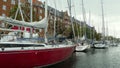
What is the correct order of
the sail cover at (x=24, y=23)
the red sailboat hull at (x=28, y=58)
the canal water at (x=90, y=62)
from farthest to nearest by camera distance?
the canal water at (x=90, y=62)
the sail cover at (x=24, y=23)
the red sailboat hull at (x=28, y=58)

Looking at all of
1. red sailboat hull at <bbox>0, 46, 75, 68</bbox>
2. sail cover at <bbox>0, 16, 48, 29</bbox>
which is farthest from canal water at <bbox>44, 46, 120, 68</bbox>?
sail cover at <bbox>0, 16, 48, 29</bbox>

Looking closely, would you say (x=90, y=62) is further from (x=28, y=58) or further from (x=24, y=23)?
(x=28, y=58)

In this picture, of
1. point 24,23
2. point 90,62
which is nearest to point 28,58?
point 24,23

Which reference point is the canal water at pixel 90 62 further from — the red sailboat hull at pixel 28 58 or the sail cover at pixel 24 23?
the sail cover at pixel 24 23

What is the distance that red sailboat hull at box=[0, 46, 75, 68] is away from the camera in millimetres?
13740

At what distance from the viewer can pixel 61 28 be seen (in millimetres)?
57156

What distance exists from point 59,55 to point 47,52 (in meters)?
3.19

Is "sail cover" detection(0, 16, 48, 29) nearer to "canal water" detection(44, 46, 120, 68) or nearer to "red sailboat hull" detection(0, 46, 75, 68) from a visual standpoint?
"red sailboat hull" detection(0, 46, 75, 68)

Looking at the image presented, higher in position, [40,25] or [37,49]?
[40,25]

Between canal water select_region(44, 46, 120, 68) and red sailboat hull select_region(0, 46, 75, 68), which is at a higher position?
red sailboat hull select_region(0, 46, 75, 68)

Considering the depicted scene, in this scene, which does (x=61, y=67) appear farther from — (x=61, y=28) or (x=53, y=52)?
(x=61, y=28)

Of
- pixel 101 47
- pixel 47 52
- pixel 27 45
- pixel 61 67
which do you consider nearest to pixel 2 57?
pixel 27 45

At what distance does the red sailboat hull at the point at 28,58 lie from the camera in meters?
13.7

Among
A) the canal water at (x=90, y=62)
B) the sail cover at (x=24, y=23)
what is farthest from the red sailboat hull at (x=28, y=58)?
the sail cover at (x=24, y=23)
